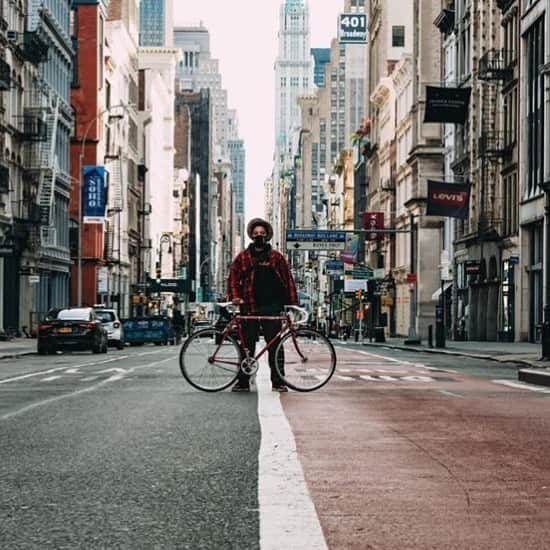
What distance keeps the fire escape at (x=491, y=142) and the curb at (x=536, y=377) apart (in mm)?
41577

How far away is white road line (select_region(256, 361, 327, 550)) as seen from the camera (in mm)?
5336

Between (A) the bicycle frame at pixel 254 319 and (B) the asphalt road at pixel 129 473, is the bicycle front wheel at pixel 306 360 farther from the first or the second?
(B) the asphalt road at pixel 129 473

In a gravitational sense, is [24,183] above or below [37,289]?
above

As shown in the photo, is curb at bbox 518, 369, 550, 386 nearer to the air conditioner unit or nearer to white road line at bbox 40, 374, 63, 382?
white road line at bbox 40, 374, 63, 382

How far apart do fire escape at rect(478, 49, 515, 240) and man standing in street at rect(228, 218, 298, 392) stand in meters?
47.2

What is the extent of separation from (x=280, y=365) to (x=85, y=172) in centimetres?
6499

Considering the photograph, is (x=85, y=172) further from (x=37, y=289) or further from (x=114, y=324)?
(x=114, y=324)

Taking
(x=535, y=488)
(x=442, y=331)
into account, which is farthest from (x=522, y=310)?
(x=535, y=488)

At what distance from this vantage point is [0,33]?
201ft

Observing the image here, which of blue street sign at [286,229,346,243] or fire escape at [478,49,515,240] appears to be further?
blue street sign at [286,229,346,243]

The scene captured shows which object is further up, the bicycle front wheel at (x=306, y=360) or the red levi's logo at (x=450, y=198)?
the red levi's logo at (x=450, y=198)

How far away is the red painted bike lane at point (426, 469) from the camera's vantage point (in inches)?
221

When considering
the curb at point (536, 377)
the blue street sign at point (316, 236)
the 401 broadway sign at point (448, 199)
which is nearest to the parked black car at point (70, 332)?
the curb at point (536, 377)

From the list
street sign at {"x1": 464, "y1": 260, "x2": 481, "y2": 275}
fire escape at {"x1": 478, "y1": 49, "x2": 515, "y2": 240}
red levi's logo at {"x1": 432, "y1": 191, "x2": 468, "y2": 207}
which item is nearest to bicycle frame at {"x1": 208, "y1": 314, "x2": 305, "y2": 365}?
red levi's logo at {"x1": 432, "y1": 191, "x2": 468, "y2": 207}
